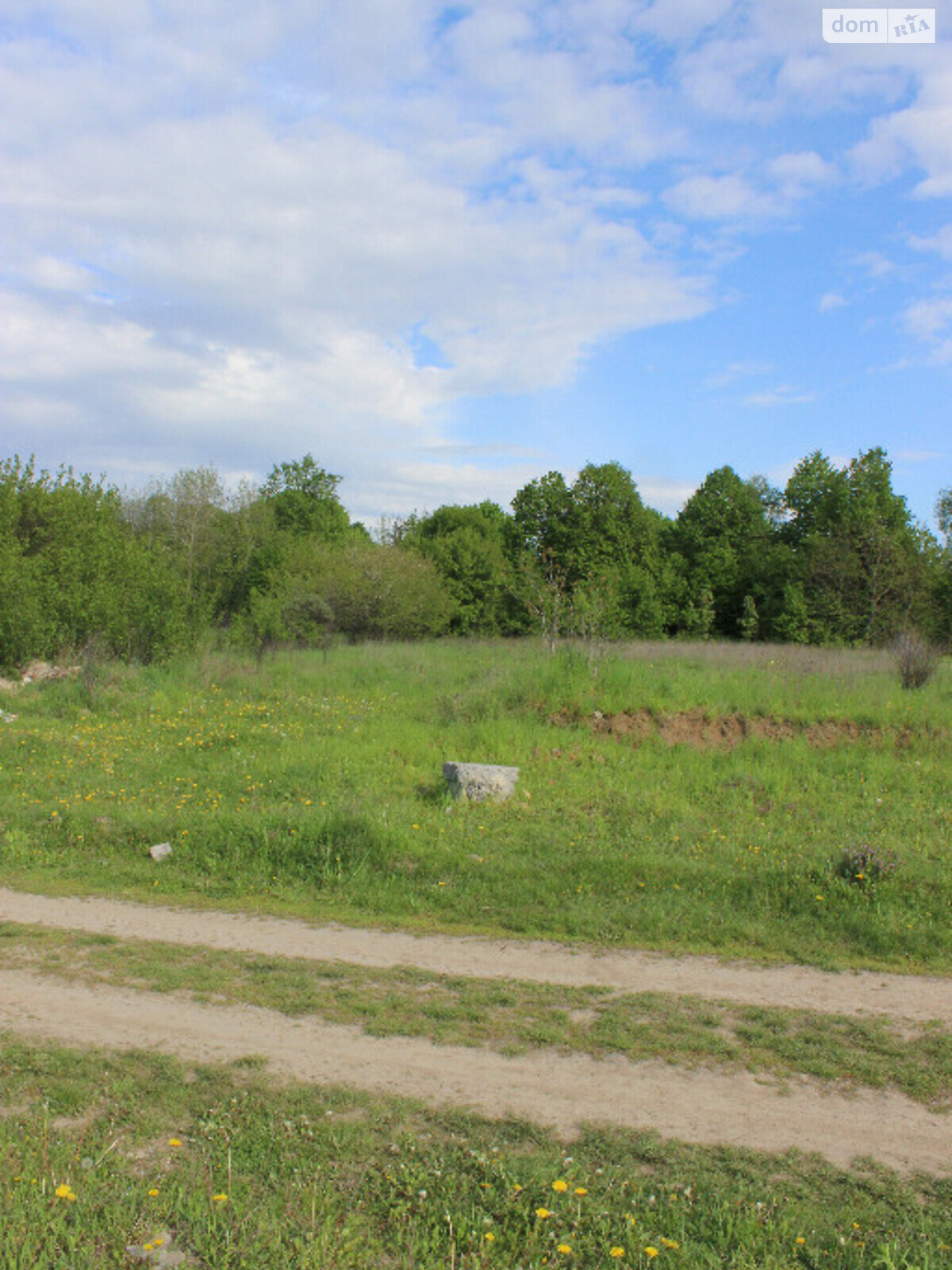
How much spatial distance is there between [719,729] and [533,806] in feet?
14.3

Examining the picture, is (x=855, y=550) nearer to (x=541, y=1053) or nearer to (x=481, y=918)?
(x=481, y=918)

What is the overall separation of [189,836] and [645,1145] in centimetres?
613

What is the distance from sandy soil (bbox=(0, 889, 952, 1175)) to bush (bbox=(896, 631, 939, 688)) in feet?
33.8

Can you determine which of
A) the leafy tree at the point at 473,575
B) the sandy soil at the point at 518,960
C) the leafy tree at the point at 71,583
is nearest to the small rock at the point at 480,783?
the sandy soil at the point at 518,960

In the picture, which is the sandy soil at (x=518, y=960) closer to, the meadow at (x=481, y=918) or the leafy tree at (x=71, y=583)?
the meadow at (x=481, y=918)

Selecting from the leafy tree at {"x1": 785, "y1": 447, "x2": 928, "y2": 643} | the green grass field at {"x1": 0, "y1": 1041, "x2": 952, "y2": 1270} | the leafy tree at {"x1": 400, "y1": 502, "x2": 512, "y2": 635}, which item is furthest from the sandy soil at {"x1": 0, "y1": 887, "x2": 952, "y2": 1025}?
the leafy tree at {"x1": 400, "y1": 502, "x2": 512, "y2": 635}

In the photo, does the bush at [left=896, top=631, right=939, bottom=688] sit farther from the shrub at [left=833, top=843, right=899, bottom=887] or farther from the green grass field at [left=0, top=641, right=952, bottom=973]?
the shrub at [left=833, top=843, right=899, bottom=887]

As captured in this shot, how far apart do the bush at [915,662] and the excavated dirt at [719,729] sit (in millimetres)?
2658

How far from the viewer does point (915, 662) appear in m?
15.5

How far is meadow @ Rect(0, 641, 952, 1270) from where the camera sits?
3.43 metres

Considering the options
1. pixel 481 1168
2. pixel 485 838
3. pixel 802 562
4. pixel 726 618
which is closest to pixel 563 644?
pixel 485 838

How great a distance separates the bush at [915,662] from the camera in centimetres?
1534

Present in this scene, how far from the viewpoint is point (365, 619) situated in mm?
34531

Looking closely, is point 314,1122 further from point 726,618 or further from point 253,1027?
point 726,618
